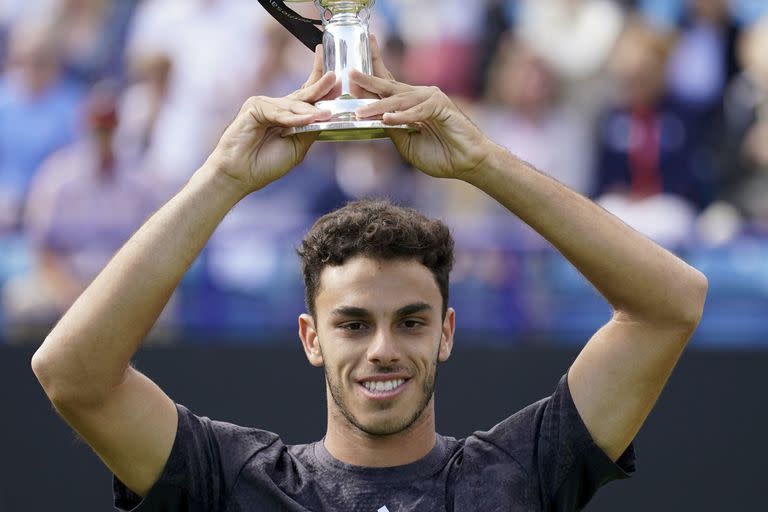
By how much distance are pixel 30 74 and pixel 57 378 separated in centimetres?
392

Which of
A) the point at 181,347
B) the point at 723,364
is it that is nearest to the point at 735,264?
the point at 723,364

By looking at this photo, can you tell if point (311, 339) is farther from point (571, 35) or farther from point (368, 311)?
point (571, 35)

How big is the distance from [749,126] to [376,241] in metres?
3.46

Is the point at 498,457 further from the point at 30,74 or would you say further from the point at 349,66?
the point at 30,74

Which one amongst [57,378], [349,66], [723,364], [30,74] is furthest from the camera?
[30,74]

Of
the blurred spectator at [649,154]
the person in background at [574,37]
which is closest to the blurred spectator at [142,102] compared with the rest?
the person in background at [574,37]

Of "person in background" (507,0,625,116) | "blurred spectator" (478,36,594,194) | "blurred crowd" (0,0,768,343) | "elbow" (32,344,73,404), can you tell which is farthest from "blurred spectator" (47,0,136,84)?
"elbow" (32,344,73,404)

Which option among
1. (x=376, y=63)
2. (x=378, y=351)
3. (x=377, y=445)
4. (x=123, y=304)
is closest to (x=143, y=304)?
(x=123, y=304)

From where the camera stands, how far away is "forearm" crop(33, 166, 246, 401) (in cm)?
308

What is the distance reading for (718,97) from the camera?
6.38 metres

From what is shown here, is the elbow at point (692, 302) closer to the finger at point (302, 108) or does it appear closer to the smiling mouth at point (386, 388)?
the smiling mouth at point (386, 388)

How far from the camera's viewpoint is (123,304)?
308 centimetres

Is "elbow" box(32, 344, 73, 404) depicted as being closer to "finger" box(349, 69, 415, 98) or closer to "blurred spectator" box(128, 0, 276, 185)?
"finger" box(349, 69, 415, 98)

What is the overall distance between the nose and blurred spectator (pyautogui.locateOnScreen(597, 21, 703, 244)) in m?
3.22
